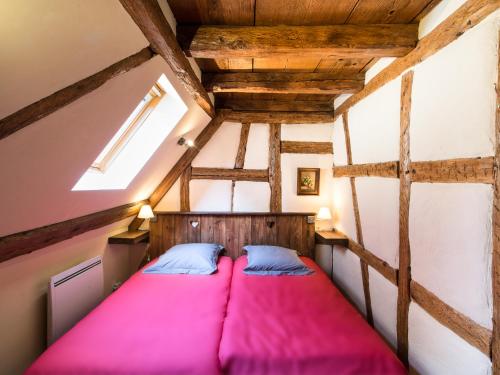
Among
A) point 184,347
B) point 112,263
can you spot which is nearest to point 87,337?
point 184,347

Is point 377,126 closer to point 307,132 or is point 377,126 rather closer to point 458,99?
point 458,99

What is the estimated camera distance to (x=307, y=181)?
117 inches

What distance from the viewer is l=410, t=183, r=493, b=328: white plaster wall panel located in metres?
1.04

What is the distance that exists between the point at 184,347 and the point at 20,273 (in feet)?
4.05

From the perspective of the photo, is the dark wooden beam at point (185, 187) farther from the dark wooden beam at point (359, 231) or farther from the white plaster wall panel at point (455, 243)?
the white plaster wall panel at point (455, 243)

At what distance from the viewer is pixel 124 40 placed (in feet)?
3.44

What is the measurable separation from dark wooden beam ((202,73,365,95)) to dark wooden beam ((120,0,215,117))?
33 centimetres

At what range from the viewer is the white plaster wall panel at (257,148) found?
2967mm

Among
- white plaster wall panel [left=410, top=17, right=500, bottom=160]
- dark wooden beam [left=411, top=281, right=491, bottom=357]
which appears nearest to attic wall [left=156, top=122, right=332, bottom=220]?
white plaster wall panel [left=410, top=17, right=500, bottom=160]

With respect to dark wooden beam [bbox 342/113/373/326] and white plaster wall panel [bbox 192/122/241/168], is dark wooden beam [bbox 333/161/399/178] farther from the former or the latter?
white plaster wall panel [bbox 192/122/241/168]

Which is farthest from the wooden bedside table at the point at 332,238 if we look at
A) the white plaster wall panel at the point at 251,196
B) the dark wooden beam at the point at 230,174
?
the dark wooden beam at the point at 230,174

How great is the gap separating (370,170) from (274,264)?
127cm

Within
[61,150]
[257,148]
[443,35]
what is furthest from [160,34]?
[257,148]

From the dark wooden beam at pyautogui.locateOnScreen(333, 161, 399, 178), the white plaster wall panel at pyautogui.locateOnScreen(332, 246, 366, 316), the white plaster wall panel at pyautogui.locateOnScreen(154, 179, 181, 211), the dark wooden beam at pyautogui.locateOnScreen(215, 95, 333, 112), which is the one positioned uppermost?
the dark wooden beam at pyautogui.locateOnScreen(215, 95, 333, 112)
